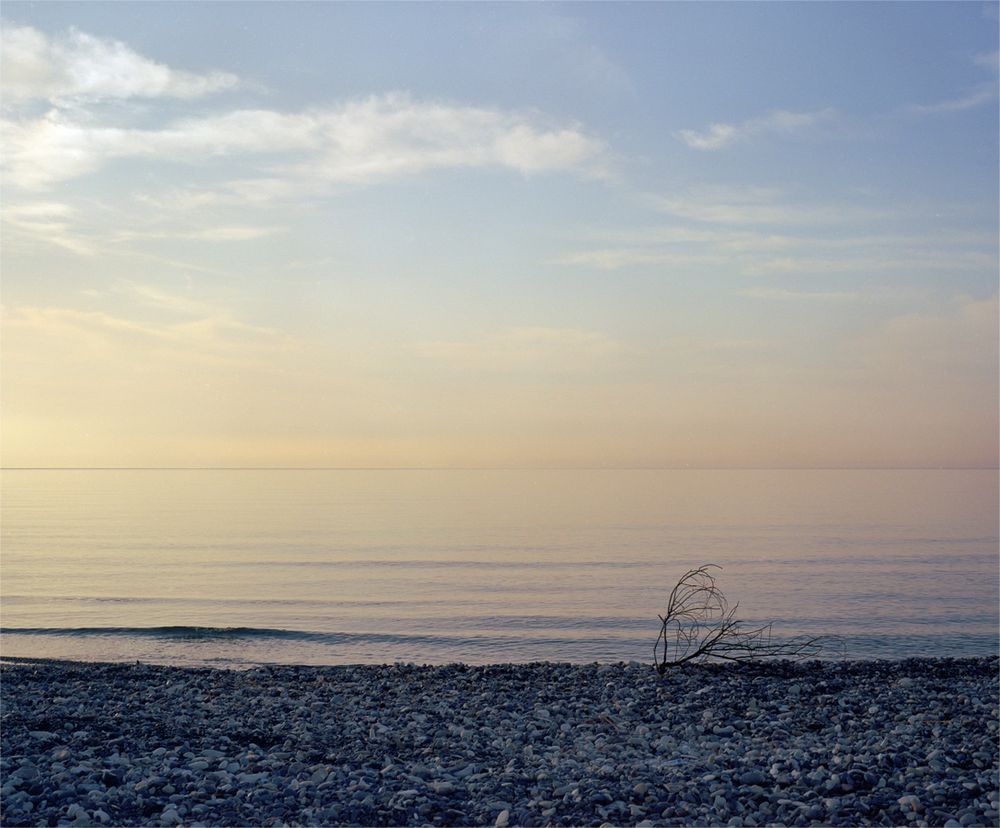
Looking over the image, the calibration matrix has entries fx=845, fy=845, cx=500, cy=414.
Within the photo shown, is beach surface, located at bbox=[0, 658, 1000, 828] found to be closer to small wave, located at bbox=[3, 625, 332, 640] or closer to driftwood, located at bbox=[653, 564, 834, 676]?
driftwood, located at bbox=[653, 564, 834, 676]

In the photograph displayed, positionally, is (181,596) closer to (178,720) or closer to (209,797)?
(178,720)

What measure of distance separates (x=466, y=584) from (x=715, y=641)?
17928 millimetres

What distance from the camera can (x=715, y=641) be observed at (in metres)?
17.0

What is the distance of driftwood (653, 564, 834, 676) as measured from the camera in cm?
1720

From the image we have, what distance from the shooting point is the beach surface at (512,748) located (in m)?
8.33

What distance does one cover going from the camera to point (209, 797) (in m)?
8.70

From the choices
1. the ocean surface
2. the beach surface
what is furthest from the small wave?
the beach surface

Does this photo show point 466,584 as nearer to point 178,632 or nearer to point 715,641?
point 178,632

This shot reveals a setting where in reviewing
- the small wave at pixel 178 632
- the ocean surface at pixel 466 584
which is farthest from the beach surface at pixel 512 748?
the small wave at pixel 178 632

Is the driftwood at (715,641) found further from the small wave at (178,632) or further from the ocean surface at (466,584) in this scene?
the small wave at (178,632)

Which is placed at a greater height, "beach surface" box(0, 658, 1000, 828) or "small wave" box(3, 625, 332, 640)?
"beach surface" box(0, 658, 1000, 828)

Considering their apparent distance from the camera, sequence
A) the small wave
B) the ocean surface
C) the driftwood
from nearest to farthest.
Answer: the driftwood
the ocean surface
the small wave

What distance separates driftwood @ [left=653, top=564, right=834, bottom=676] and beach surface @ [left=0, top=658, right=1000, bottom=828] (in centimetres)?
60

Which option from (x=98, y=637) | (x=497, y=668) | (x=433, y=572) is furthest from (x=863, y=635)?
(x=98, y=637)
